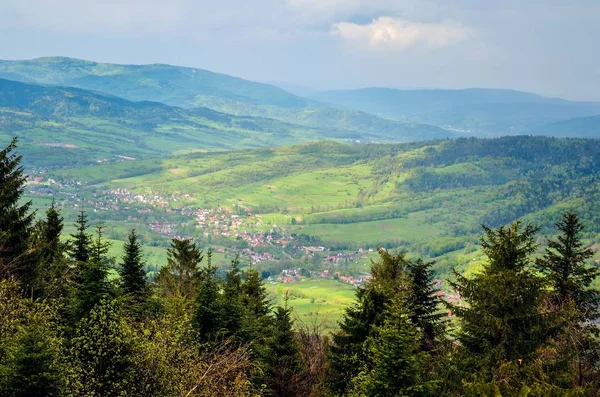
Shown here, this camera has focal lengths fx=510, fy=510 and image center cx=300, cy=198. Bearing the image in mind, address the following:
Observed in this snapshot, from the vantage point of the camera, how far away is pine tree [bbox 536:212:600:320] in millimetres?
21078

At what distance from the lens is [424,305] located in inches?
957

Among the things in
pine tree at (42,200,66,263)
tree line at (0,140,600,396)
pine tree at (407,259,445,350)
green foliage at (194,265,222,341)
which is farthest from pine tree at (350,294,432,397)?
pine tree at (42,200,66,263)

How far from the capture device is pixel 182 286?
34.6 meters

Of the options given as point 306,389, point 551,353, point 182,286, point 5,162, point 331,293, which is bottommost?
point 331,293

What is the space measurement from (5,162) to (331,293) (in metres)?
86.4

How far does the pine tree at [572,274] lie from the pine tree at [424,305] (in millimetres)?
4887

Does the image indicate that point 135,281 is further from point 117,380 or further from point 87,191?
point 87,191

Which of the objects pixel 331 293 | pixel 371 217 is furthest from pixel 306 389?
pixel 371 217

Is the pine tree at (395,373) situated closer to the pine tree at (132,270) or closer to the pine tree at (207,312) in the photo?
the pine tree at (207,312)

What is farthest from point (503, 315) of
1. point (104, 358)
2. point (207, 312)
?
point (207, 312)

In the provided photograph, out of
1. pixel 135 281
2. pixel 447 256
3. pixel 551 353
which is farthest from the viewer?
pixel 447 256

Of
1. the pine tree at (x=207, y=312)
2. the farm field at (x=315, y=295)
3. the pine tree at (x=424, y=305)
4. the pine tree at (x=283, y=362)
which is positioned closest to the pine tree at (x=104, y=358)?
the pine tree at (x=207, y=312)

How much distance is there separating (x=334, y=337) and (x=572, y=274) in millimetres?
10540

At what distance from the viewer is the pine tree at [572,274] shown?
21078mm
